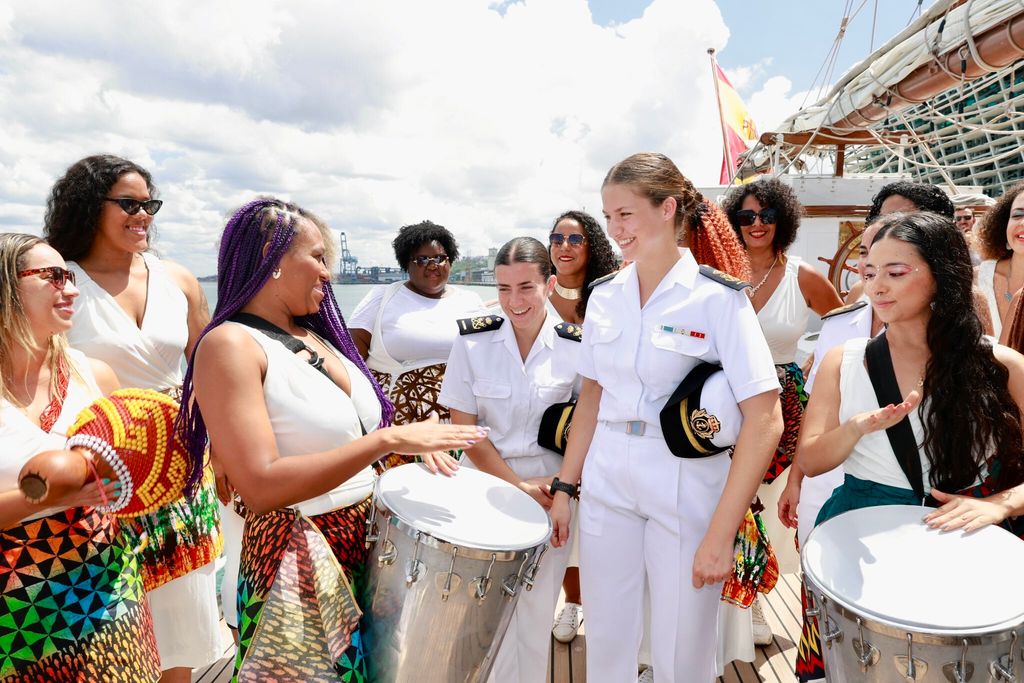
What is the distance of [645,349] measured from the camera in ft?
6.84

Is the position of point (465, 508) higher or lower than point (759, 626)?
higher

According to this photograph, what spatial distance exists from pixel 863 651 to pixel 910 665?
0.09m

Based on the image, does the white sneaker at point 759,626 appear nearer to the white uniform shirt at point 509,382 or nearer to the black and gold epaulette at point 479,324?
the white uniform shirt at point 509,382

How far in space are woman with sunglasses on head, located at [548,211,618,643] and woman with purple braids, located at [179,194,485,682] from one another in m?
1.77

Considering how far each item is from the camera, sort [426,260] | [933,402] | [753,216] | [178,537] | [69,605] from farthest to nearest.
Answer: [426,260] < [753,216] < [178,537] < [933,402] < [69,605]

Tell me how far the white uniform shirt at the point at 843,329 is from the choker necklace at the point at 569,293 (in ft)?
4.06

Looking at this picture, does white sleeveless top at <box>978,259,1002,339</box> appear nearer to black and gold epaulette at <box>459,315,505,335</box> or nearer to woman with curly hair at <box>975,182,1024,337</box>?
woman with curly hair at <box>975,182,1024,337</box>

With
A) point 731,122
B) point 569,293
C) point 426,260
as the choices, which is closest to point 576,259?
point 569,293

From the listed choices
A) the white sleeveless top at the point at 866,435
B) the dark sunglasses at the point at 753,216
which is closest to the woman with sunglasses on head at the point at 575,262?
the dark sunglasses at the point at 753,216

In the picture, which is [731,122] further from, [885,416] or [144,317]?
[885,416]

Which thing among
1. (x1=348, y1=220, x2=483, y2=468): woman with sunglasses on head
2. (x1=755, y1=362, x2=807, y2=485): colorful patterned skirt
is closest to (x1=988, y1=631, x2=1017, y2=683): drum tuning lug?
(x1=755, y1=362, x2=807, y2=485): colorful patterned skirt

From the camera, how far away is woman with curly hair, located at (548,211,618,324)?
352 centimetres

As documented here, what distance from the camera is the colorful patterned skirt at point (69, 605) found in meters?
1.59

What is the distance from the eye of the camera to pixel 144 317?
2.77 m
